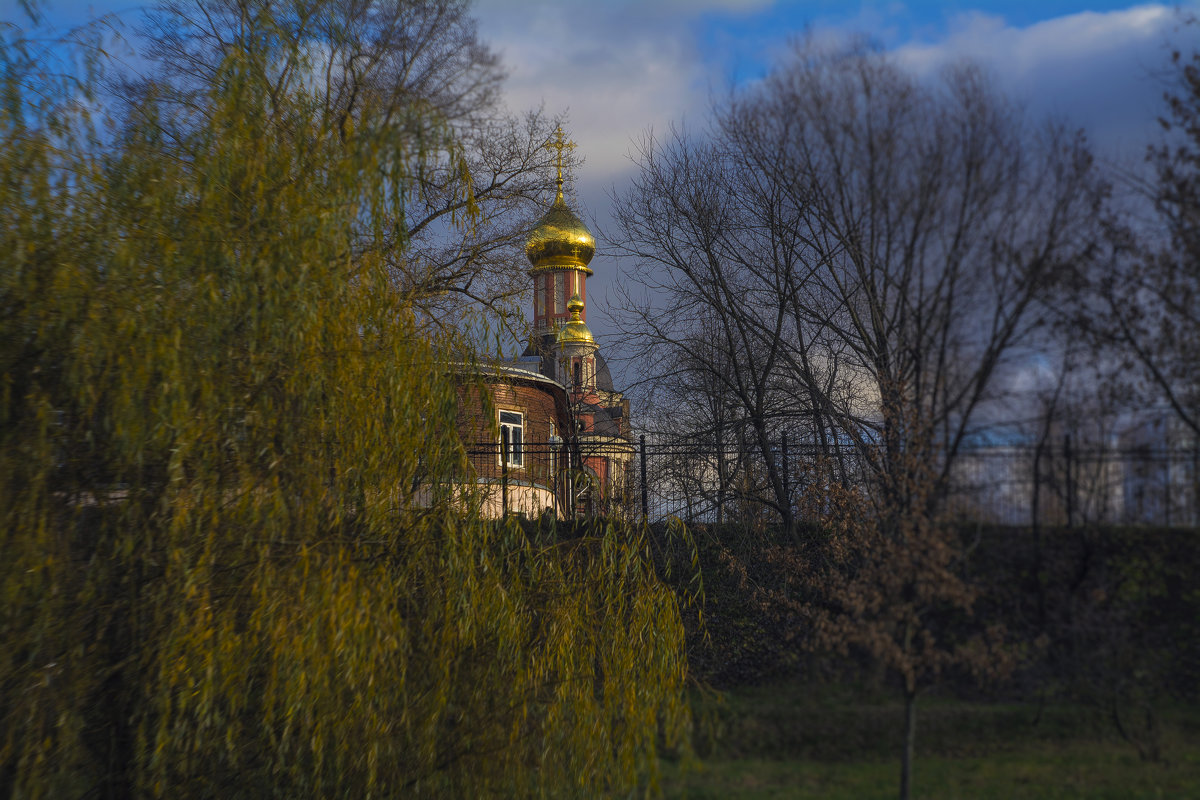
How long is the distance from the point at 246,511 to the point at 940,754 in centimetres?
682

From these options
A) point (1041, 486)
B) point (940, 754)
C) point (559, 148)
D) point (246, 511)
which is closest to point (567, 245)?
point (559, 148)

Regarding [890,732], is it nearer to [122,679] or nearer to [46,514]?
[122,679]

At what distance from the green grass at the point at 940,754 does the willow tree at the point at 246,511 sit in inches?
109

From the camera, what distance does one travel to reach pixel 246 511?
431cm

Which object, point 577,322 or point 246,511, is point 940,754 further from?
point 577,322

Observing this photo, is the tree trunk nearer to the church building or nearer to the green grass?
the green grass

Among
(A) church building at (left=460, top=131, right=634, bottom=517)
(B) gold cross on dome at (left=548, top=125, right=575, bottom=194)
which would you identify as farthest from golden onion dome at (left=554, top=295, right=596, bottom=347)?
(B) gold cross on dome at (left=548, top=125, right=575, bottom=194)

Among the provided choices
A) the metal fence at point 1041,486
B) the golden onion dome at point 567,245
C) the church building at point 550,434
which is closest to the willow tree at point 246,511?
the church building at point 550,434

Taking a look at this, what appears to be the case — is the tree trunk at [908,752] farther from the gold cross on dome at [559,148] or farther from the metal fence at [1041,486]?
the gold cross on dome at [559,148]

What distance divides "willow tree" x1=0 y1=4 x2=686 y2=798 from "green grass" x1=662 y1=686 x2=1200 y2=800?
2.76 metres

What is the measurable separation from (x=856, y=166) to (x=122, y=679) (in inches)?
355

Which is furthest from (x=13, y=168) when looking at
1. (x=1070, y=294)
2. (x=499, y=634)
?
(x=1070, y=294)

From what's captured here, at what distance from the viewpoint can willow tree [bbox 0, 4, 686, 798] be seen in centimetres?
402

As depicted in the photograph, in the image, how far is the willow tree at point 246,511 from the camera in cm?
402
